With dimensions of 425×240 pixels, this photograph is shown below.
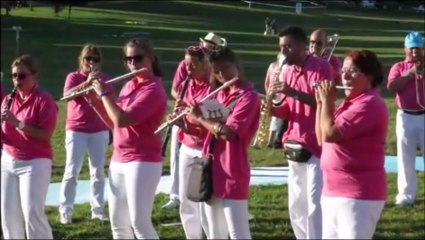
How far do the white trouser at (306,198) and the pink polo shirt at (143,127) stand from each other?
114cm

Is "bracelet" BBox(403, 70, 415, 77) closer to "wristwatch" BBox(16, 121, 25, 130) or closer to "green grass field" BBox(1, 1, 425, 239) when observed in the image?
"green grass field" BBox(1, 1, 425, 239)

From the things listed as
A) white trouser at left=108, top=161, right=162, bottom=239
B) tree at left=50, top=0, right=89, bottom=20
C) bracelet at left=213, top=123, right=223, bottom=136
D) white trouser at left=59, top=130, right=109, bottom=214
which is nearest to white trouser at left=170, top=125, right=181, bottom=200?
white trouser at left=59, top=130, right=109, bottom=214

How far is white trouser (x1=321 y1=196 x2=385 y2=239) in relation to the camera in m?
6.32

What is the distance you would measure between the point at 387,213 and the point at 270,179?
2.31 m

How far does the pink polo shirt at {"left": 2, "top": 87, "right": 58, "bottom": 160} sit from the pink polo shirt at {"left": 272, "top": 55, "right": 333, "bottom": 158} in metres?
1.75

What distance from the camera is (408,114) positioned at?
1038cm

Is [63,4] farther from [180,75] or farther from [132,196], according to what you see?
[132,196]

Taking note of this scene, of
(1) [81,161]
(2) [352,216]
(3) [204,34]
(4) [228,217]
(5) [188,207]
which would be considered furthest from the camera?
(3) [204,34]

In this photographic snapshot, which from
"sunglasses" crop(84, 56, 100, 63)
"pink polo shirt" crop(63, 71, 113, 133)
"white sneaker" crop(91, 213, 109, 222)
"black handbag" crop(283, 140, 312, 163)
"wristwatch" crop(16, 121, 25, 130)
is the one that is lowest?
"white sneaker" crop(91, 213, 109, 222)

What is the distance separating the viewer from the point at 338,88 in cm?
662

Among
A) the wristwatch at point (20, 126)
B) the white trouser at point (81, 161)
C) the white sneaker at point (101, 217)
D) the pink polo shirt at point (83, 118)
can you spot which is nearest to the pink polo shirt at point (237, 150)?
the wristwatch at point (20, 126)

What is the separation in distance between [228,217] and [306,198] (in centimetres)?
98

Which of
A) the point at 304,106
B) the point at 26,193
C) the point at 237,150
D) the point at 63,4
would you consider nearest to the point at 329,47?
the point at 304,106

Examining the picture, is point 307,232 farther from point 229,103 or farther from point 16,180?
point 16,180
